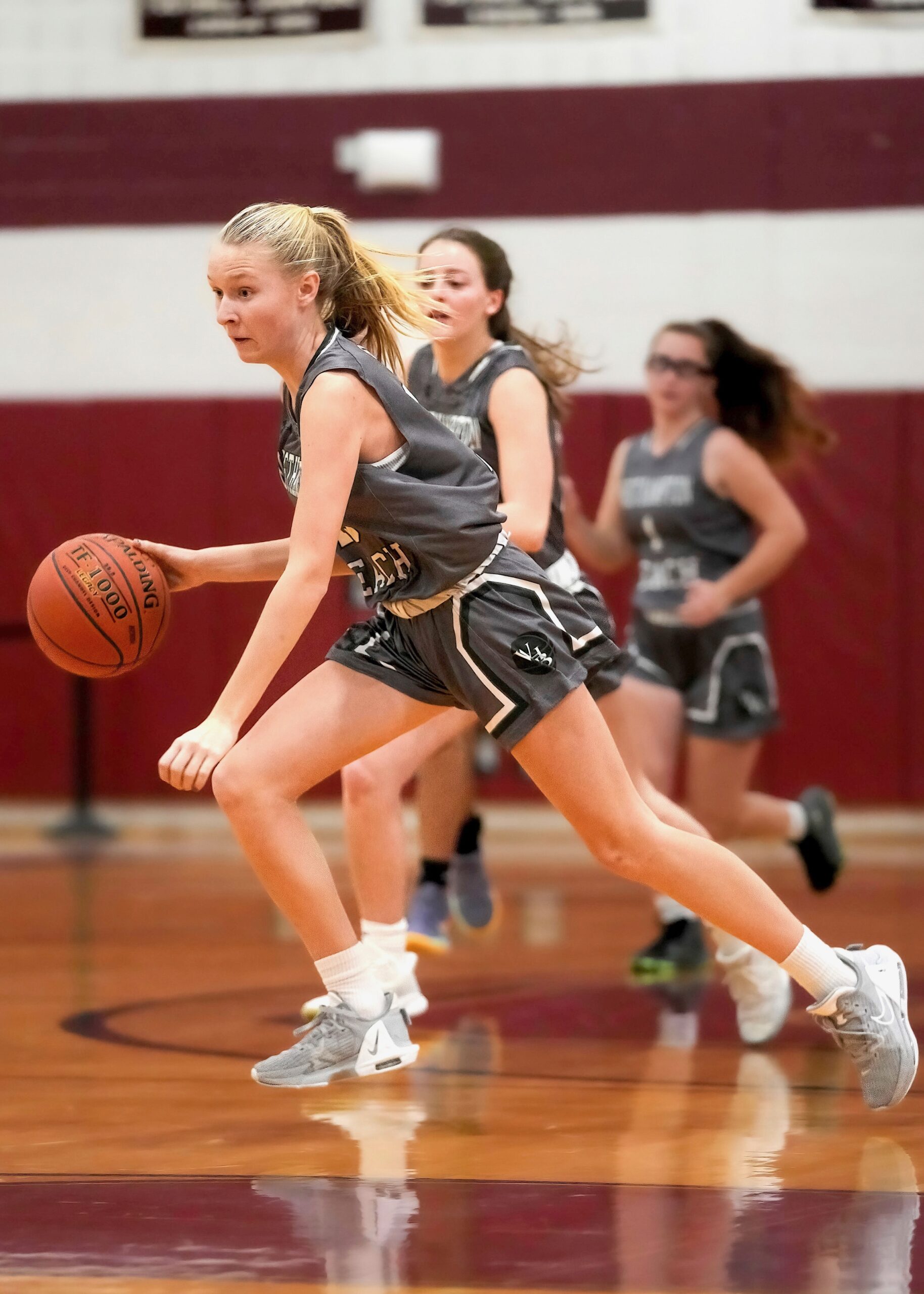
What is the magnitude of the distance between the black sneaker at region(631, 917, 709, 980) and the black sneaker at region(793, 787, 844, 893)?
461mm

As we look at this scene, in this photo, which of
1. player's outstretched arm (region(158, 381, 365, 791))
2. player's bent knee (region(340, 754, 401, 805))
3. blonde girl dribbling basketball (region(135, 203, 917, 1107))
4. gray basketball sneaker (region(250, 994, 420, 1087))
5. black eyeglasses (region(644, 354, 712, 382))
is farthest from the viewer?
black eyeglasses (region(644, 354, 712, 382))

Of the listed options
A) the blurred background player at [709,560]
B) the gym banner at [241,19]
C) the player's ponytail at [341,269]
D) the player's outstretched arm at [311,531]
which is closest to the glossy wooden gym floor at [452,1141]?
the blurred background player at [709,560]

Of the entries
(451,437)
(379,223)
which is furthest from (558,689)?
(379,223)

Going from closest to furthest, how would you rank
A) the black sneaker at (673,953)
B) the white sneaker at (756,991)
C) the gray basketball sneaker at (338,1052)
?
the gray basketball sneaker at (338,1052), the white sneaker at (756,991), the black sneaker at (673,953)

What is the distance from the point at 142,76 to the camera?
850 centimetres

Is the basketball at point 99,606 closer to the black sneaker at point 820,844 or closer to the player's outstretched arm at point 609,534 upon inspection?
the player's outstretched arm at point 609,534

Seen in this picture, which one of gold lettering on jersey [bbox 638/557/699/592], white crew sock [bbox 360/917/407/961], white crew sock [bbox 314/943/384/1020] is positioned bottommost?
white crew sock [bbox 360/917/407/961]

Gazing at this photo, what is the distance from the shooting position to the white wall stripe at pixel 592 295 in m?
8.22

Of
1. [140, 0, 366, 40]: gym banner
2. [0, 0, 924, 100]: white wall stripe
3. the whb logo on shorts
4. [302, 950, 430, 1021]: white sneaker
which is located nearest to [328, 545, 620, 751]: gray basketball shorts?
the whb logo on shorts

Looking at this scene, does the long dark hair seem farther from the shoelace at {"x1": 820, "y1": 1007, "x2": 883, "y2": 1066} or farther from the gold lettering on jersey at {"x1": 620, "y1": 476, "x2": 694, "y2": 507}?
the shoelace at {"x1": 820, "y1": 1007, "x2": 883, "y2": 1066}

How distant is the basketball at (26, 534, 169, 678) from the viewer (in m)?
3.18

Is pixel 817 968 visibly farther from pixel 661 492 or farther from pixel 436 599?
pixel 661 492

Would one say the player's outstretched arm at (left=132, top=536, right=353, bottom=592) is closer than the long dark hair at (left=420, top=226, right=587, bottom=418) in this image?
Yes

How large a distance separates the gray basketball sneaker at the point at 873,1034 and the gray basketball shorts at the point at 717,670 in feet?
6.16
